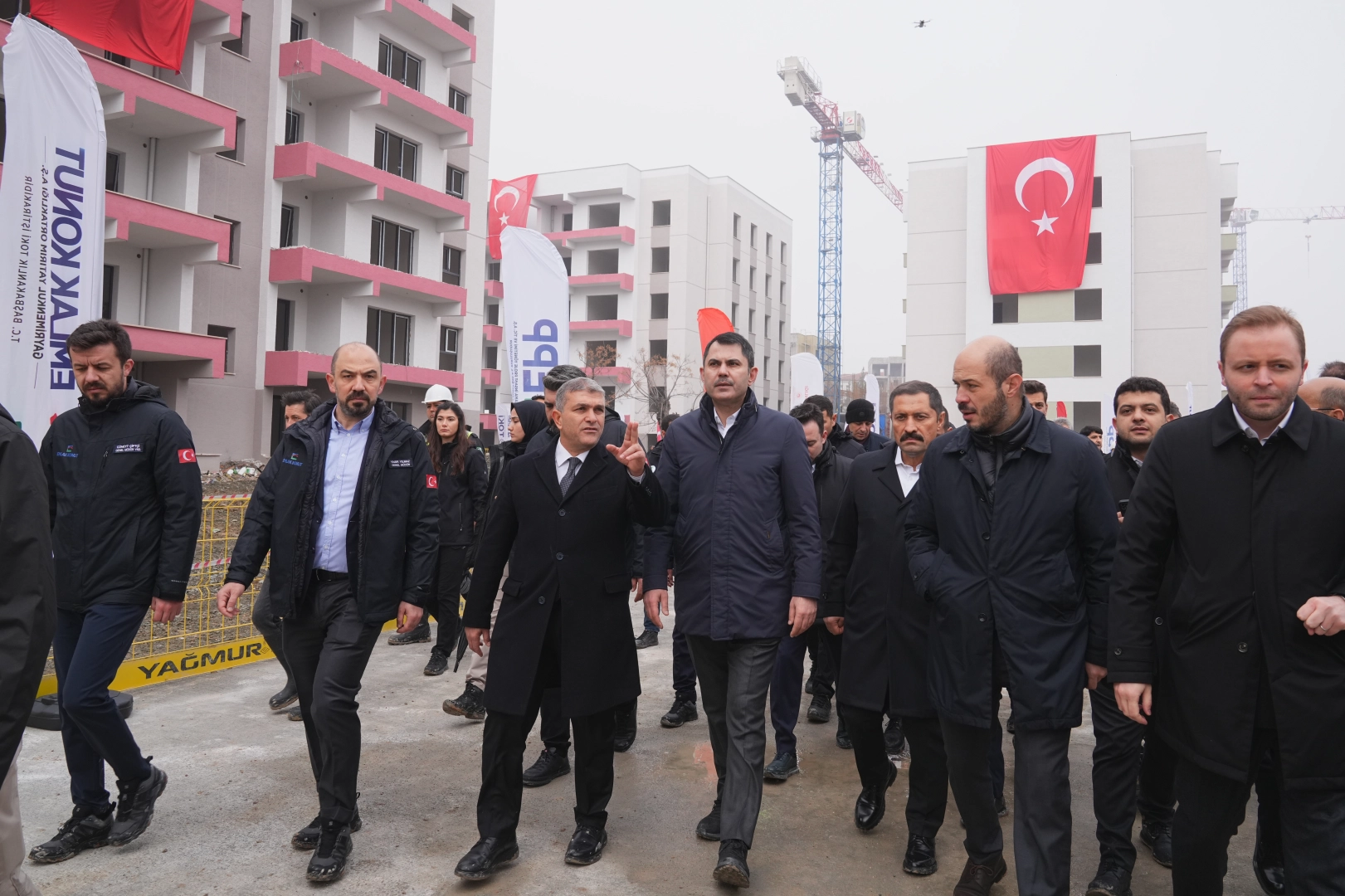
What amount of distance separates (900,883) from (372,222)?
87.8ft

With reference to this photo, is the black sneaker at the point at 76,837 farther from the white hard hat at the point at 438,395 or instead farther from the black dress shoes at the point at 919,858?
the white hard hat at the point at 438,395

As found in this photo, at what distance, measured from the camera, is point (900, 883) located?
12.9ft

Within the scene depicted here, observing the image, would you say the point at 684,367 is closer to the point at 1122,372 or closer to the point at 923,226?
the point at 923,226

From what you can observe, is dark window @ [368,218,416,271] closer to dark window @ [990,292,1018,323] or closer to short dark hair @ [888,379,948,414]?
short dark hair @ [888,379,948,414]

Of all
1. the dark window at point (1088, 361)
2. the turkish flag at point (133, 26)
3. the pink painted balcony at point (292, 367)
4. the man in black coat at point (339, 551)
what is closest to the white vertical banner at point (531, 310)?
the man in black coat at point (339, 551)

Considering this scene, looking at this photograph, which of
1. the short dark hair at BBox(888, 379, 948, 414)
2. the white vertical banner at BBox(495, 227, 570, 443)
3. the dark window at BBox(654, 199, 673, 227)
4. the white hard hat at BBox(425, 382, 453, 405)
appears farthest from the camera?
the dark window at BBox(654, 199, 673, 227)

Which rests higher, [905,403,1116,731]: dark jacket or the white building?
the white building

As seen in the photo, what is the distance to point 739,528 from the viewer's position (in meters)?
4.15

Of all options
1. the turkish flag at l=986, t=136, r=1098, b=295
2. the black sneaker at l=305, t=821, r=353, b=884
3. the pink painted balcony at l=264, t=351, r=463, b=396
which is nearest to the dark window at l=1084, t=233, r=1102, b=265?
the turkish flag at l=986, t=136, r=1098, b=295

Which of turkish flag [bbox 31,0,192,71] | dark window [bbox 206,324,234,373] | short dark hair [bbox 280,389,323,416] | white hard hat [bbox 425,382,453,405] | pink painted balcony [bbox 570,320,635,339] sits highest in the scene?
pink painted balcony [bbox 570,320,635,339]

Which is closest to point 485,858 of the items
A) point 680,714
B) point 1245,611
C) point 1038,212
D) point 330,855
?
point 330,855

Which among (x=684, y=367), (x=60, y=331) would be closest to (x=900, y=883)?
(x=60, y=331)

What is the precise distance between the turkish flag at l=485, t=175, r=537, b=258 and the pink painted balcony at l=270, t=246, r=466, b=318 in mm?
18002

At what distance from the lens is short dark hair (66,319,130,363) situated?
13.6ft
